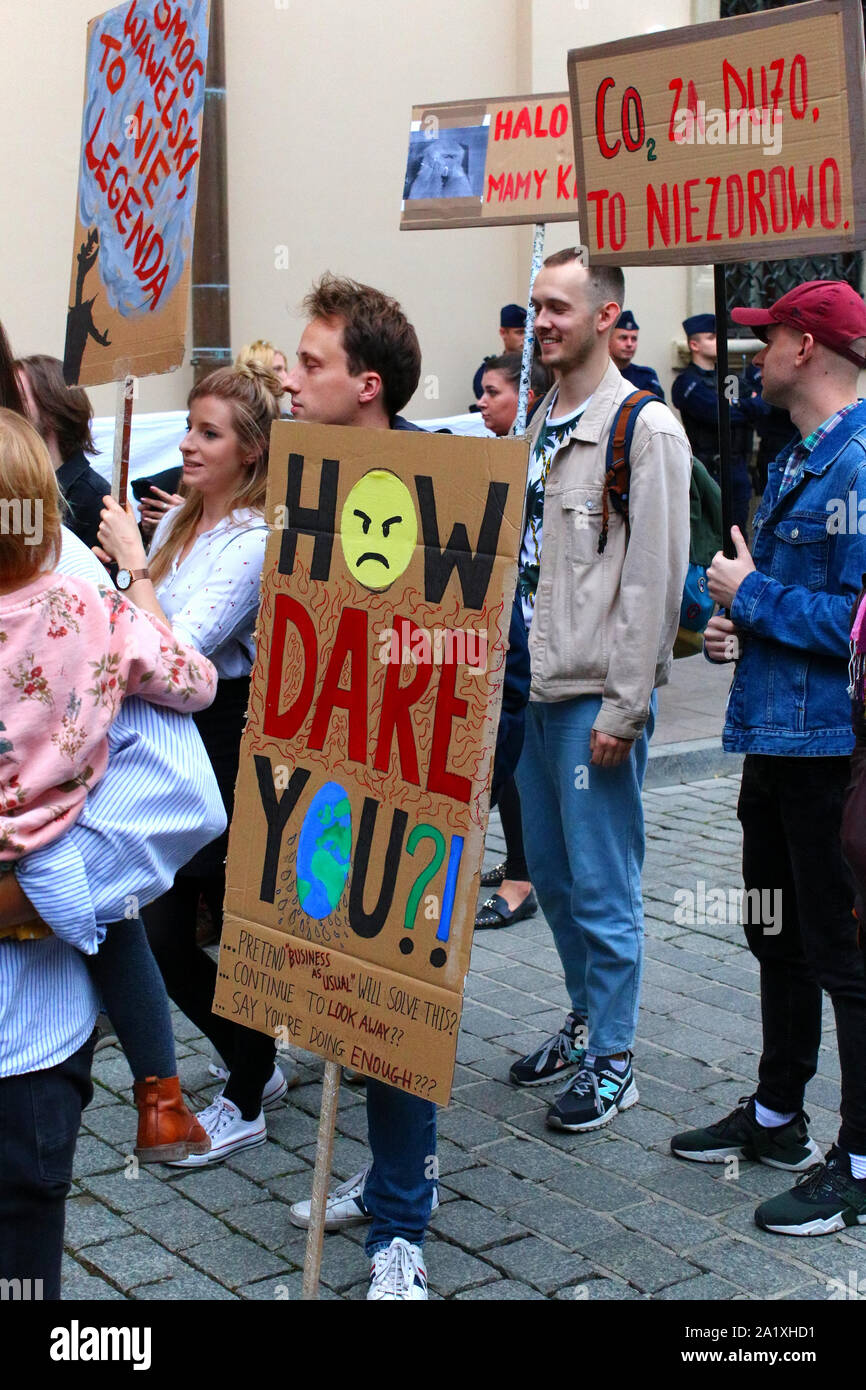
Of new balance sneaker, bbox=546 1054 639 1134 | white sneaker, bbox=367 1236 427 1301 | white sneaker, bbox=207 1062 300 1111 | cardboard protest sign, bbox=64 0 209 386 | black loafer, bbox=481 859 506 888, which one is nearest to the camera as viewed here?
white sneaker, bbox=367 1236 427 1301

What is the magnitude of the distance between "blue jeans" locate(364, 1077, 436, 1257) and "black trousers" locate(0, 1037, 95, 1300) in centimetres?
92

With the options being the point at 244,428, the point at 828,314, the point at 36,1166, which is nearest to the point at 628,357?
the point at 244,428

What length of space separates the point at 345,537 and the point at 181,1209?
1712mm

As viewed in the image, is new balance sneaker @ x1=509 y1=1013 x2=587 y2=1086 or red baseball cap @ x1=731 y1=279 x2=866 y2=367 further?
new balance sneaker @ x1=509 y1=1013 x2=587 y2=1086

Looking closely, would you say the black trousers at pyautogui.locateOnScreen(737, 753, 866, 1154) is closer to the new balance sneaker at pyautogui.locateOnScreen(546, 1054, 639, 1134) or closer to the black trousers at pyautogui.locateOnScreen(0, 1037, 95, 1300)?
the new balance sneaker at pyautogui.locateOnScreen(546, 1054, 639, 1134)

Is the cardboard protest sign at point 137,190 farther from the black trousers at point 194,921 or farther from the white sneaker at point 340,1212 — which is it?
the white sneaker at point 340,1212

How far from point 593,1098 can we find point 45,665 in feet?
7.58

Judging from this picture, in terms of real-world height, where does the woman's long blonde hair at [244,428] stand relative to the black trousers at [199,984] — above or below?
above

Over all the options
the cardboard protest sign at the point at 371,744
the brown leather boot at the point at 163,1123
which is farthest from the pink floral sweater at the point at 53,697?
the brown leather boot at the point at 163,1123

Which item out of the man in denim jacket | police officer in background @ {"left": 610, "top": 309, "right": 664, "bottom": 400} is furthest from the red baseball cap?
police officer in background @ {"left": 610, "top": 309, "right": 664, "bottom": 400}

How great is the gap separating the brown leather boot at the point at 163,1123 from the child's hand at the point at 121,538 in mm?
1036

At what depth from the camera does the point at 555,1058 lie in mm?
4207

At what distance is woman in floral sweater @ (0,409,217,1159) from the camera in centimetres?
205

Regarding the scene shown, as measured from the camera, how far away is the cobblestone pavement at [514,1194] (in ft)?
10.3
